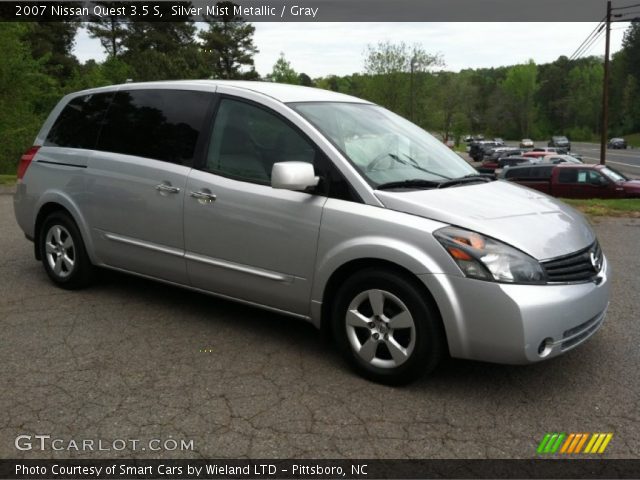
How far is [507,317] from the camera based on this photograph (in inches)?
125

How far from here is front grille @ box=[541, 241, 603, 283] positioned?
3.35 meters

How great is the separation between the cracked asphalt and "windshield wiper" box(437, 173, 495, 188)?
117cm

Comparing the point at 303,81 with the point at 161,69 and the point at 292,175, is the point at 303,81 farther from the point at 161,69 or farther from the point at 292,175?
the point at 292,175

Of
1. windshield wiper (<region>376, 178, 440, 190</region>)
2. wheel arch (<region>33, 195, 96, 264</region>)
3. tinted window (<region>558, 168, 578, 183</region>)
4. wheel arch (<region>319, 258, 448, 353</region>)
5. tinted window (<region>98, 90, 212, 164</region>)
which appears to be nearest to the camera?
wheel arch (<region>319, 258, 448, 353</region>)

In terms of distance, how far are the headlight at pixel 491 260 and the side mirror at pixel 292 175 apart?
2.94 ft

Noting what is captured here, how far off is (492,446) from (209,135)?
109 inches

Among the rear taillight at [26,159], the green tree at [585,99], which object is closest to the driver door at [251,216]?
the rear taillight at [26,159]

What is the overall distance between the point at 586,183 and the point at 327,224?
16916mm

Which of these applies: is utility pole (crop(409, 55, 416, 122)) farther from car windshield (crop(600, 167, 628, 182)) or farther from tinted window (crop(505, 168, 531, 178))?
car windshield (crop(600, 167, 628, 182))

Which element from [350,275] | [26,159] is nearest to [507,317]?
[350,275]

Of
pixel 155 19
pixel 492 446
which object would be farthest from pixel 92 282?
pixel 155 19

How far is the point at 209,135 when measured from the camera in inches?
172

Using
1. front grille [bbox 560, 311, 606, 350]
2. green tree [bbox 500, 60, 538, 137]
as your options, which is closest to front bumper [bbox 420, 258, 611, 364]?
front grille [bbox 560, 311, 606, 350]

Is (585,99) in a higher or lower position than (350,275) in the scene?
higher
